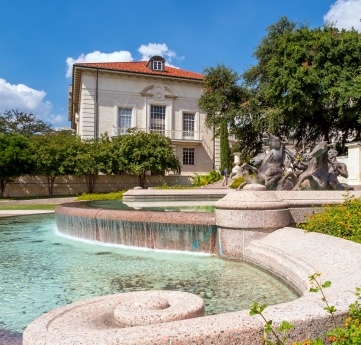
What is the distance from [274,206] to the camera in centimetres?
686

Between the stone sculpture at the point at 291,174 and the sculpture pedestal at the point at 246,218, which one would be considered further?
the stone sculpture at the point at 291,174

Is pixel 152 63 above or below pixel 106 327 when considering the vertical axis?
above

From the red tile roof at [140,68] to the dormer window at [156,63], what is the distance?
462 millimetres

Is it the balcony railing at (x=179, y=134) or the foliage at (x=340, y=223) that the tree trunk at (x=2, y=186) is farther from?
the foliage at (x=340, y=223)

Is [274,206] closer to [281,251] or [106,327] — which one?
[281,251]

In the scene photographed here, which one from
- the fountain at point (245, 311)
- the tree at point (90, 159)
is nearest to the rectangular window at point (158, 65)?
the tree at point (90, 159)

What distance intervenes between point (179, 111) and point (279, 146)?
102 feet

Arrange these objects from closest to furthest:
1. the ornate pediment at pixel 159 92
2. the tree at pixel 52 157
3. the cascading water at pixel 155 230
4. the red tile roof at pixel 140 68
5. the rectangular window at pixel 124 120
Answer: the cascading water at pixel 155 230 < the tree at pixel 52 157 < the red tile roof at pixel 140 68 < the rectangular window at pixel 124 120 < the ornate pediment at pixel 159 92

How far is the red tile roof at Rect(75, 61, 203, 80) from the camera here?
125 feet

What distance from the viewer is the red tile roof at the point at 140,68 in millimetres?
38156

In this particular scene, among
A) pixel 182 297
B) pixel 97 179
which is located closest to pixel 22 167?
pixel 97 179

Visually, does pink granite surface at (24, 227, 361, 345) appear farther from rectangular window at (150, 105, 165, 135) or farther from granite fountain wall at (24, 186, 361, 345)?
rectangular window at (150, 105, 165, 135)

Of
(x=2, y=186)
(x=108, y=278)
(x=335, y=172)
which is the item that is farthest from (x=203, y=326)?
(x=2, y=186)

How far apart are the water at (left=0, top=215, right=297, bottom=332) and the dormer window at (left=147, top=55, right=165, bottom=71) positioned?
3483cm
